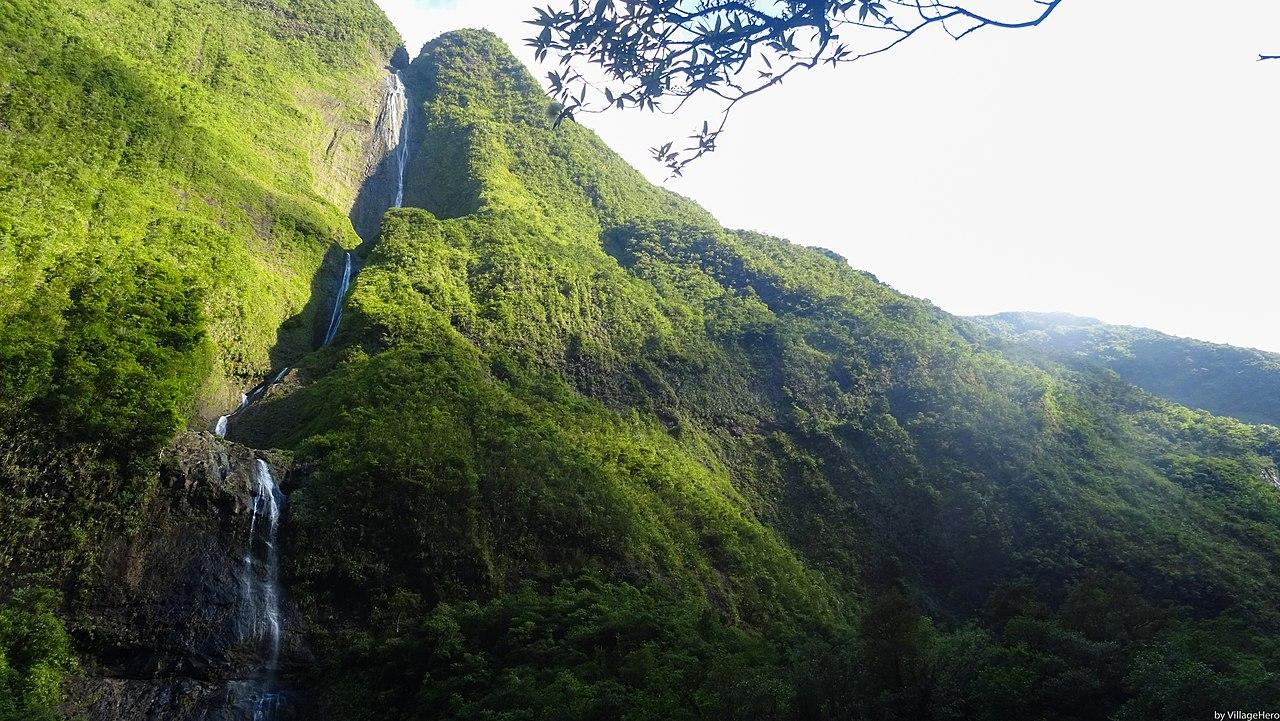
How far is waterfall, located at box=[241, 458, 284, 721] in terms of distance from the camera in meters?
14.6

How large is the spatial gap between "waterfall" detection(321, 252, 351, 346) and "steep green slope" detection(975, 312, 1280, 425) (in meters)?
56.0

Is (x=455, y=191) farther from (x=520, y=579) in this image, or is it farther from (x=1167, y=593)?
(x=1167, y=593)

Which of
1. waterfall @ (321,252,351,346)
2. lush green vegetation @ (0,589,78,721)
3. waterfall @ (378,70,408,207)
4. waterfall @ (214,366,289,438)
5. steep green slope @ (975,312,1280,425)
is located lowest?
lush green vegetation @ (0,589,78,721)

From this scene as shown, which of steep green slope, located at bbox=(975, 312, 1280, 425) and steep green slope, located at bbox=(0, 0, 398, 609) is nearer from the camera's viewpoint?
steep green slope, located at bbox=(0, 0, 398, 609)

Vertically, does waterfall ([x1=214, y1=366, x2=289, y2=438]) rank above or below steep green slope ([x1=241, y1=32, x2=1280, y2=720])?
below

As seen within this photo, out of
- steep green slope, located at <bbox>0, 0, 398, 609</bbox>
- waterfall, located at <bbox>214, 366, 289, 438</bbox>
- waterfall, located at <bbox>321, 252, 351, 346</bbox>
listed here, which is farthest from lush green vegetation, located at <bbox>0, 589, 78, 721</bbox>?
waterfall, located at <bbox>321, 252, 351, 346</bbox>

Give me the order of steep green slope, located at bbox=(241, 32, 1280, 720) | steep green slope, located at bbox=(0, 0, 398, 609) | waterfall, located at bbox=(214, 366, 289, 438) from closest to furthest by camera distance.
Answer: steep green slope, located at bbox=(241, 32, 1280, 720) → steep green slope, located at bbox=(0, 0, 398, 609) → waterfall, located at bbox=(214, 366, 289, 438)

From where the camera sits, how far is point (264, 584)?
632 inches

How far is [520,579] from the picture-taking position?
18.7m

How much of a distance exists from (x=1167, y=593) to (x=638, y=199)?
45563 millimetres

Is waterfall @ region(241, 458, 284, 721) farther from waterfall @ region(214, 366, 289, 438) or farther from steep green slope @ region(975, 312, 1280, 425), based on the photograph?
steep green slope @ region(975, 312, 1280, 425)

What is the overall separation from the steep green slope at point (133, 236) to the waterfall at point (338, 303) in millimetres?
1170

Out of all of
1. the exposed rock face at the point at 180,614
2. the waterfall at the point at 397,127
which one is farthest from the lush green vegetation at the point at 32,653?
the waterfall at the point at 397,127

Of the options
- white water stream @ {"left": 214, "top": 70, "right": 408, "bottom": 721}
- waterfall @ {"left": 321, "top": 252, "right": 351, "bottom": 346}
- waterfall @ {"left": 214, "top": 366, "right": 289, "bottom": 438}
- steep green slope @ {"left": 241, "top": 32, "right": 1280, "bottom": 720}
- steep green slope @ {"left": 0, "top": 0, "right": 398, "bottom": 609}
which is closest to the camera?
steep green slope @ {"left": 241, "top": 32, "right": 1280, "bottom": 720}
